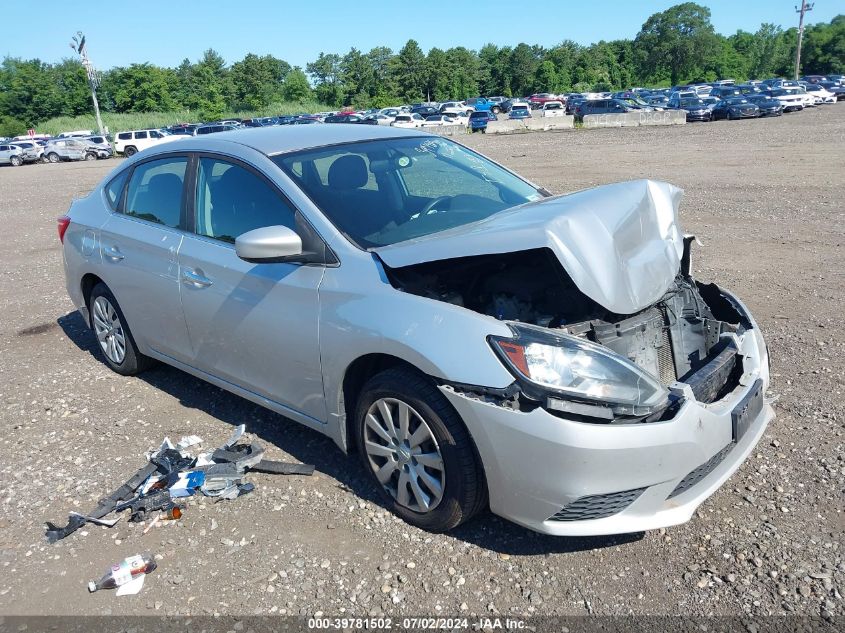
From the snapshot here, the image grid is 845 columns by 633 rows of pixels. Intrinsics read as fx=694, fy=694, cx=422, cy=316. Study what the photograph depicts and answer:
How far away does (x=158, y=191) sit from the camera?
468 centimetres

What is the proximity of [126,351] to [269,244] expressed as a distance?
97.1 inches

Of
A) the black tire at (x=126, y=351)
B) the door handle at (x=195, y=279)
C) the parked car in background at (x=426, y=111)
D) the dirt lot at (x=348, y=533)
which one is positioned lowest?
the dirt lot at (x=348, y=533)

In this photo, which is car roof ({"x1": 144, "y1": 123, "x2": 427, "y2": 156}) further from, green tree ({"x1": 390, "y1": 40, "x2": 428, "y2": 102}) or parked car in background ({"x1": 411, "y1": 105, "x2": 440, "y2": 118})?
green tree ({"x1": 390, "y1": 40, "x2": 428, "y2": 102})

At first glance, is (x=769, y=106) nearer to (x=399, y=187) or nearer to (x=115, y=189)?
(x=399, y=187)

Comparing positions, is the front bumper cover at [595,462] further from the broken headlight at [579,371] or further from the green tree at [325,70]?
the green tree at [325,70]

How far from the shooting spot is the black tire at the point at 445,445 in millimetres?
2967

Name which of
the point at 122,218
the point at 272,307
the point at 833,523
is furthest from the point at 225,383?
the point at 833,523

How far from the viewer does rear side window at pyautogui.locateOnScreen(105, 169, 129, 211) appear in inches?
201

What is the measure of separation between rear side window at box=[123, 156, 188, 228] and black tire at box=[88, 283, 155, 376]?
693 mm

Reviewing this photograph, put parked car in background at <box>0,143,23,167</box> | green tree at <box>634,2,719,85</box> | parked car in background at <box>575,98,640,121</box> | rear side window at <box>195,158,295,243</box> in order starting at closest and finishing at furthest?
1. rear side window at <box>195,158,295,243</box>
2. parked car in background at <box>575,98,640,121</box>
3. parked car in background at <box>0,143,23,167</box>
4. green tree at <box>634,2,719,85</box>

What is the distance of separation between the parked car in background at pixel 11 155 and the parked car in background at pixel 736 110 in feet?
132

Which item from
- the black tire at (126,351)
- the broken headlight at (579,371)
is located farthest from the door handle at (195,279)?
the broken headlight at (579,371)

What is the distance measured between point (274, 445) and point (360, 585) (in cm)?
→ 145

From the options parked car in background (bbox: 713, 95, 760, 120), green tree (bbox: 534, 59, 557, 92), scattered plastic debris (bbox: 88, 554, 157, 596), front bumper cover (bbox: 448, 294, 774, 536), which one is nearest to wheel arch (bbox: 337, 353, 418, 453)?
front bumper cover (bbox: 448, 294, 774, 536)
